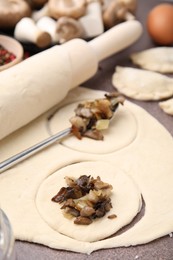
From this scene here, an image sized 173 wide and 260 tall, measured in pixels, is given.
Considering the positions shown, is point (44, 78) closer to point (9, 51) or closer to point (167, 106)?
Answer: point (9, 51)

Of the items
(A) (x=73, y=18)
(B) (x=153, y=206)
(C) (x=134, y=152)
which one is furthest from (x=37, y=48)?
(B) (x=153, y=206)

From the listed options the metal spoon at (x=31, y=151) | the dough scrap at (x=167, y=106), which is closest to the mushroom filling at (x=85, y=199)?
the metal spoon at (x=31, y=151)

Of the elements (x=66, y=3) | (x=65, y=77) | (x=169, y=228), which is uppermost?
(x=66, y=3)

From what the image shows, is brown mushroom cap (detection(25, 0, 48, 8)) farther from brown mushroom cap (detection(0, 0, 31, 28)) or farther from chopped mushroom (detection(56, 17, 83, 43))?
chopped mushroom (detection(56, 17, 83, 43))

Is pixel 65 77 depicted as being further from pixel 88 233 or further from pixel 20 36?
pixel 88 233

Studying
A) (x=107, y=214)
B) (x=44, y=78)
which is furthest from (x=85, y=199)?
(x=44, y=78)

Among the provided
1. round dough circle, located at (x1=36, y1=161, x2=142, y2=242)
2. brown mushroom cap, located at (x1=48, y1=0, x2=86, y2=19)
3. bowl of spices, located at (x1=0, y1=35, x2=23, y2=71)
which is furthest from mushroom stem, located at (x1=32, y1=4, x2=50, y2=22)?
round dough circle, located at (x1=36, y1=161, x2=142, y2=242)
